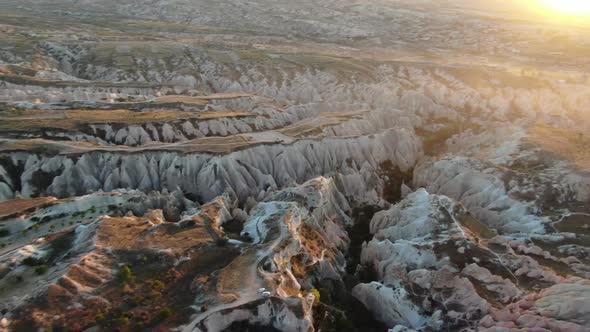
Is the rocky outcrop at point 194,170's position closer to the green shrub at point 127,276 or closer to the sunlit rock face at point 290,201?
the sunlit rock face at point 290,201

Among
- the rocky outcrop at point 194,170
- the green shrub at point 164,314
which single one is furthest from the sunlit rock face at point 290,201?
the rocky outcrop at point 194,170

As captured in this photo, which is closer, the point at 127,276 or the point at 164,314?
the point at 164,314

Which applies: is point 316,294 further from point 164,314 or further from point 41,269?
point 41,269

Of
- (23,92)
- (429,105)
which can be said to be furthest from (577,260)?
(23,92)

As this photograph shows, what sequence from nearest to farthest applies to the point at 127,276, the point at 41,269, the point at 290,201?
1. the point at 41,269
2. the point at 127,276
3. the point at 290,201

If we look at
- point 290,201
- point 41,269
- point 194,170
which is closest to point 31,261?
point 41,269

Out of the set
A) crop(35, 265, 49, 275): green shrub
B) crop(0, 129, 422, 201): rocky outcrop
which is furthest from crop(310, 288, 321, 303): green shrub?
crop(0, 129, 422, 201): rocky outcrop

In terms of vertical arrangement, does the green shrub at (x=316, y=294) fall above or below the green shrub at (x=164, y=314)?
below

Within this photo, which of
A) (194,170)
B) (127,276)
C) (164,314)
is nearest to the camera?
(164,314)
